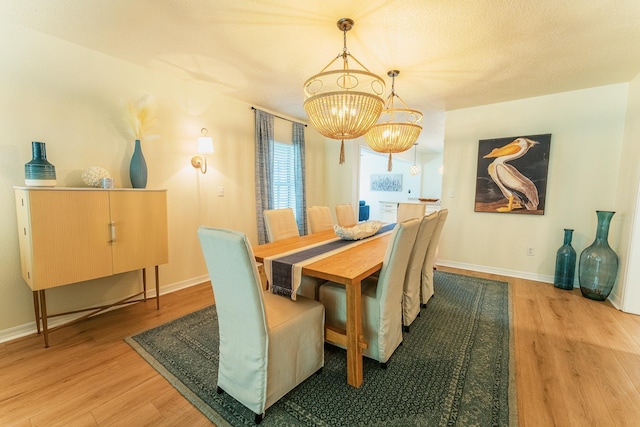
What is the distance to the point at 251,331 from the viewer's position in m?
1.36

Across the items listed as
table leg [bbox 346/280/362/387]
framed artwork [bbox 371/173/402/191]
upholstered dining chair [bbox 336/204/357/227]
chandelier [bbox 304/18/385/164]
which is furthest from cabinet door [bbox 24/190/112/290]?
framed artwork [bbox 371/173/402/191]

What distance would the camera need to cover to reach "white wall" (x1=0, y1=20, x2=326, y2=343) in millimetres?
2098

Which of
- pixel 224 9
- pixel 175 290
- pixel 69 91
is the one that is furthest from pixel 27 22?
pixel 175 290

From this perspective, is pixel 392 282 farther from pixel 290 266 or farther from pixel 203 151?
pixel 203 151

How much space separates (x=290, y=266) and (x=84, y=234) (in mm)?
1665

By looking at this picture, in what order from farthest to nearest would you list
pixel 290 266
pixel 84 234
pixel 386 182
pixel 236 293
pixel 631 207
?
pixel 386 182
pixel 631 207
pixel 84 234
pixel 290 266
pixel 236 293

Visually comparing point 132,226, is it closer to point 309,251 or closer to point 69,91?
point 69,91

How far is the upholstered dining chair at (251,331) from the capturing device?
128 centimetres

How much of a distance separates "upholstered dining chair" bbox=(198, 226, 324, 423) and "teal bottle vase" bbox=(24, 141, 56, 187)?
1.55 metres

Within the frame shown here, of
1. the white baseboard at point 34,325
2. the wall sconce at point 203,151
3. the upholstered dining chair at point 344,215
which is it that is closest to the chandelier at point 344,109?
the upholstered dining chair at point 344,215

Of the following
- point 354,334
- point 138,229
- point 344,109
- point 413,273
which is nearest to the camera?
point 354,334

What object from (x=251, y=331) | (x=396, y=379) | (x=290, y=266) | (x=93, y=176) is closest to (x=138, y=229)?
(x=93, y=176)

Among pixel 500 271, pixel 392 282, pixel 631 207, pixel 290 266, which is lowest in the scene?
pixel 500 271

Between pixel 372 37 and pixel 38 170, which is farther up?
pixel 372 37
